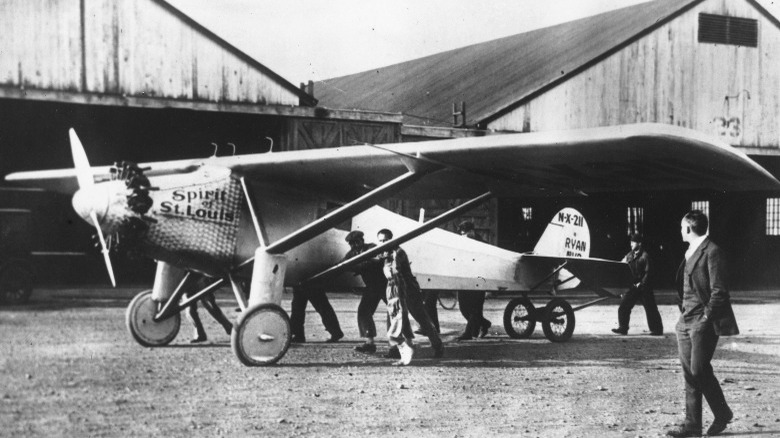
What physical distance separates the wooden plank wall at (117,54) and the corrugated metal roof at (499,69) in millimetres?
7131

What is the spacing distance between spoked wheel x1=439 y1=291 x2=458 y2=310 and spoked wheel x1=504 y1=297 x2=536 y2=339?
4.68 metres

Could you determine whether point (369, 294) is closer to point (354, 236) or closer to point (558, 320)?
point (354, 236)

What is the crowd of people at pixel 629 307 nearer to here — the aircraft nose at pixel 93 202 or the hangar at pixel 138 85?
the hangar at pixel 138 85

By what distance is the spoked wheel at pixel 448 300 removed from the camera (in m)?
18.3

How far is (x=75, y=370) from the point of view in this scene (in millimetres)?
8492

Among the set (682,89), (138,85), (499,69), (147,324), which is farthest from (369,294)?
(499,69)

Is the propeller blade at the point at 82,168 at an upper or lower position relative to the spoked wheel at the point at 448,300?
upper

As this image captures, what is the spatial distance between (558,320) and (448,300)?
724cm

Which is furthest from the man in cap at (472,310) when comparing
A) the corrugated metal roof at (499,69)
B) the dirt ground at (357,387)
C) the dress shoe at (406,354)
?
the corrugated metal roof at (499,69)

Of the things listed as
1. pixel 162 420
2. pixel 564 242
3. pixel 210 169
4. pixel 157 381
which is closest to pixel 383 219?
pixel 210 169

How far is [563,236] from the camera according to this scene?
1390 cm

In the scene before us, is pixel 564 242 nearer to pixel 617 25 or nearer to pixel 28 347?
pixel 28 347

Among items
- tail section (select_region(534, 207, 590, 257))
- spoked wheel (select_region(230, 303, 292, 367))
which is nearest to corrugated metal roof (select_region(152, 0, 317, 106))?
tail section (select_region(534, 207, 590, 257))

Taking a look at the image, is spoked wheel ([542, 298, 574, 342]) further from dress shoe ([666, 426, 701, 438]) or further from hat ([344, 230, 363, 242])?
dress shoe ([666, 426, 701, 438])
